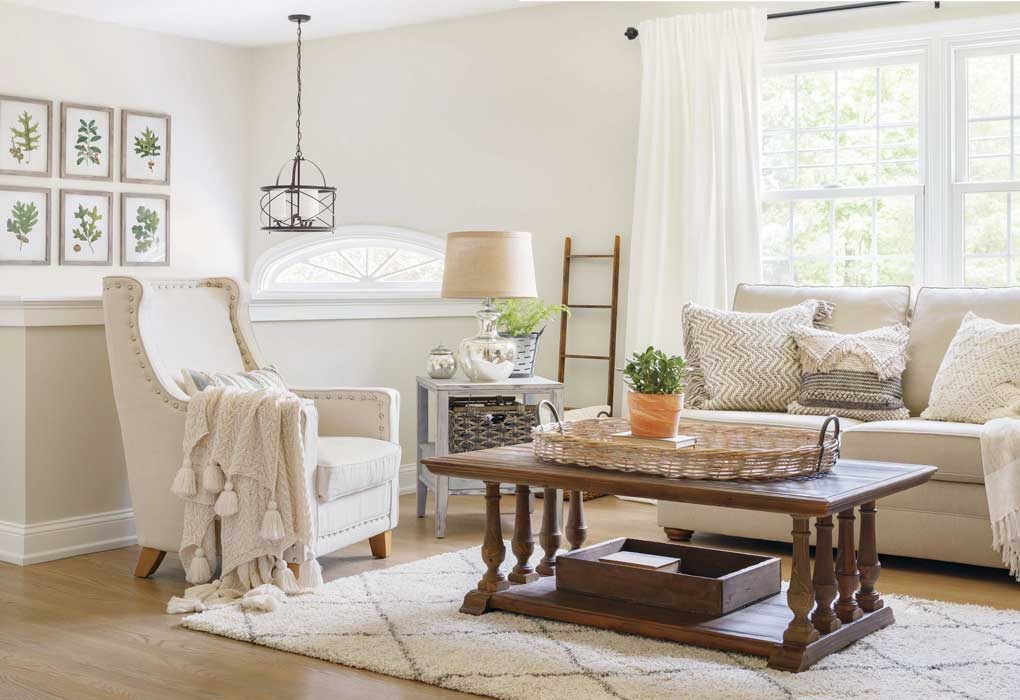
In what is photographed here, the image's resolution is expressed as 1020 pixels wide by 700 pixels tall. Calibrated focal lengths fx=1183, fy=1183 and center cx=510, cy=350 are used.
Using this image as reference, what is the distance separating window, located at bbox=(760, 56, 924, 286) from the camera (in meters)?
5.18

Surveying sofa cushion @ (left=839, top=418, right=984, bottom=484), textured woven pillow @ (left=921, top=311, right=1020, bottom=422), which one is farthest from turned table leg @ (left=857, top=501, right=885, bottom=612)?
textured woven pillow @ (left=921, top=311, right=1020, bottom=422)

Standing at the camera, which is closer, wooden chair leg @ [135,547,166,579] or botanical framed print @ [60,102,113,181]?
wooden chair leg @ [135,547,166,579]

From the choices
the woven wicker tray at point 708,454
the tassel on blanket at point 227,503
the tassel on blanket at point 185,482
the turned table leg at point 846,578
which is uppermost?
the woven wicker tray at point 708,454

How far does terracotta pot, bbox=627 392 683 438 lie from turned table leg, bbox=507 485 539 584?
415 mm

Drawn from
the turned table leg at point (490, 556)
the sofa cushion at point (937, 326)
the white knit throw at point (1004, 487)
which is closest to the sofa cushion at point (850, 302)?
the sofa cushion at point (937, 326)

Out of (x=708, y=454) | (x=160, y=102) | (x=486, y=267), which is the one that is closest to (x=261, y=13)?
(x=160, y=102)

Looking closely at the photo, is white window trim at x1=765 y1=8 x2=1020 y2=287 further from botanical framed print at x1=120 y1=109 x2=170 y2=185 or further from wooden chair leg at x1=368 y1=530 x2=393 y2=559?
botanical framed print at x1=120 y1=109 x2=170 y2=185

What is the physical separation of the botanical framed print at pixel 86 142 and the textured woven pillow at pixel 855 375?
3.99 meters

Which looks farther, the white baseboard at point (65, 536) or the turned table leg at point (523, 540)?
the white baseboard at point (65, 536)

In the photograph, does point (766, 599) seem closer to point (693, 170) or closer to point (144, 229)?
point (693, 170)

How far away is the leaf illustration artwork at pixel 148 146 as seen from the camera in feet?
21.7

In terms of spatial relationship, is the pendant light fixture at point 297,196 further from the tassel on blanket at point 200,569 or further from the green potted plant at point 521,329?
the tassel on blanket at point 200,569

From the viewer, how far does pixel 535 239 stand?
19.9 feet

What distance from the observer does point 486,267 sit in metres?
4.67
